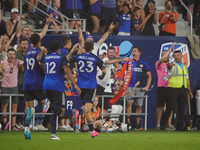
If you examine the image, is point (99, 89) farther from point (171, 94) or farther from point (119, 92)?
point (171, 94)

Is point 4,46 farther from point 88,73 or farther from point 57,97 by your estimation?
point 57,97

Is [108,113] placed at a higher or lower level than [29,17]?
lower

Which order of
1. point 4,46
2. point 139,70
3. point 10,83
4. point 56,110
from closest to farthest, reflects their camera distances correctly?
1. point 56,110
2. point 4,46
3. point 10,83
4. point 139,70

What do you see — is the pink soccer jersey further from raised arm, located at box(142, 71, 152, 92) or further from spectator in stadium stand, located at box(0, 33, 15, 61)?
spectator in stadium stand, located at box(0, 33, 15, 61)

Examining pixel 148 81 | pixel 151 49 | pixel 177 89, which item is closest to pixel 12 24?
pixel 148 81

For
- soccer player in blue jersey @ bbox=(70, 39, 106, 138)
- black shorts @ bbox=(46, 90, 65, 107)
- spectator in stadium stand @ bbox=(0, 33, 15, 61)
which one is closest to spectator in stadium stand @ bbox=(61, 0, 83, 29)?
spectator in stadium stand @ bbox=(0, 33, 15, 61)

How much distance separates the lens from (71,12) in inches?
783

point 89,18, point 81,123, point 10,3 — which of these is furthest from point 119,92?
point 10,3

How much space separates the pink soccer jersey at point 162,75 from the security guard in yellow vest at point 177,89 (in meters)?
0.74

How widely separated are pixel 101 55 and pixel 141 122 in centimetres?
287

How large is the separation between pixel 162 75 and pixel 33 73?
6857 millimetres

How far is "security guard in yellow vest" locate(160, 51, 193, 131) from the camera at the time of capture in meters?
17.5

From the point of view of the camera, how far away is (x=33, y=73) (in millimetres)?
12922

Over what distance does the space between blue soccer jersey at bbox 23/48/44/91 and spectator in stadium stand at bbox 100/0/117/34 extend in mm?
7102
